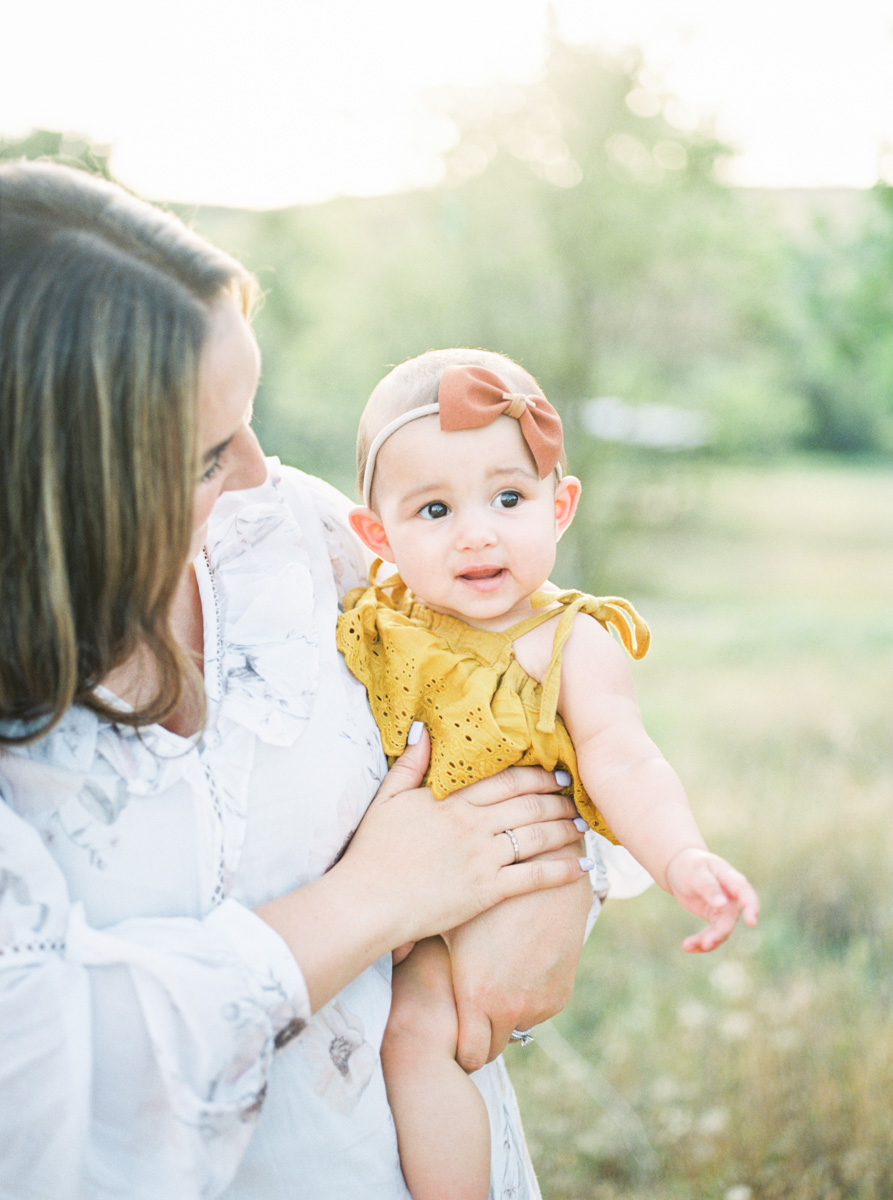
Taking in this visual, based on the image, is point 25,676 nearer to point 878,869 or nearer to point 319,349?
point 878,869

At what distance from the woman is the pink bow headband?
0.29 metres

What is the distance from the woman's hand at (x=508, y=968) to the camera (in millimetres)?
1408

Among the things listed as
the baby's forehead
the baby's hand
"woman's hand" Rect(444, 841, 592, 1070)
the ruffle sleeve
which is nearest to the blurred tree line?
the baby's forehead

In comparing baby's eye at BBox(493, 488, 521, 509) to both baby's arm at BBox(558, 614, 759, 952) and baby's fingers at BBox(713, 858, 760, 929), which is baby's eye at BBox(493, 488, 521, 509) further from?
baby's fingers at BBox(713, 858, 760, 929)

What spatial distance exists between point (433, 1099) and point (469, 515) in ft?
2.70

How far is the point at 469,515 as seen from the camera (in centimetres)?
147

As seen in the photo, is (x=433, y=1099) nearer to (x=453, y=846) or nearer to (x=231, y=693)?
(x=453, y=846)

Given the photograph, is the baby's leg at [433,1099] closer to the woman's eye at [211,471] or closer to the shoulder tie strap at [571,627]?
the shoulder tie strap at [571,627]

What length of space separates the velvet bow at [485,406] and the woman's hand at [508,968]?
2.23 feet

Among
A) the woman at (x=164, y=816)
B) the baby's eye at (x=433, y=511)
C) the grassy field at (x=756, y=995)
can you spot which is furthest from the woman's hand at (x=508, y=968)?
the grassy field at (x=756, y=995)

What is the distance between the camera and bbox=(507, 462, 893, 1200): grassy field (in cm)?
274

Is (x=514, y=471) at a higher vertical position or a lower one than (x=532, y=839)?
higher

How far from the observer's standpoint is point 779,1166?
105 inches

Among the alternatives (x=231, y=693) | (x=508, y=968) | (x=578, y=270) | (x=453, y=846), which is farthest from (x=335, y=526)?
(x=578, y=270)
